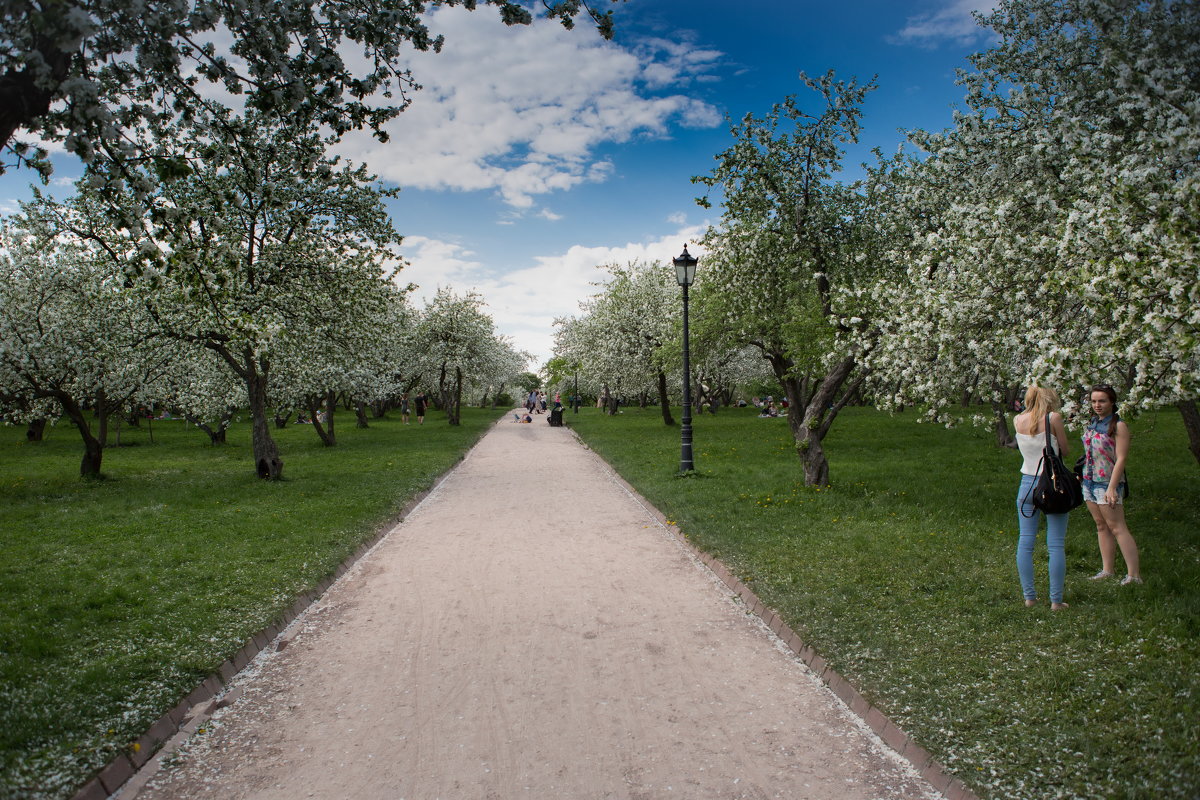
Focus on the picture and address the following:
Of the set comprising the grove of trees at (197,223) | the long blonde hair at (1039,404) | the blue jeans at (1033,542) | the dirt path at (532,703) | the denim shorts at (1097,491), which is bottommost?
the dirt path at (532,703)

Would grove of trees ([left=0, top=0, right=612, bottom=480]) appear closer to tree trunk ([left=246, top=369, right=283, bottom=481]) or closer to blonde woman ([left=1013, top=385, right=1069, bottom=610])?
tree trunk ([left=246, top=369, right=283, bottom=481])

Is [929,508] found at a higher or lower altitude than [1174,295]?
lower

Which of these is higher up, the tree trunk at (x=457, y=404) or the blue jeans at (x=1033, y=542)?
the tree trunk at (x=457, y=404)

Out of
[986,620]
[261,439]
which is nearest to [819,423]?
[986,620]

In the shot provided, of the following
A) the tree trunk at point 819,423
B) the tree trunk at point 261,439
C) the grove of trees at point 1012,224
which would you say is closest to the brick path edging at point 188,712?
the grove of trees at point 1012,224

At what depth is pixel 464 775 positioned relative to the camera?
13.4 feet

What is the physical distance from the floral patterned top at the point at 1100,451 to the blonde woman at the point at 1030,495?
730 millimetres

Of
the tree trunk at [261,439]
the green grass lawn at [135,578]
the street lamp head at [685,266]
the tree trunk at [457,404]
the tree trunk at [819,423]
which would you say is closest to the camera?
the green grass lawn at [135,578]

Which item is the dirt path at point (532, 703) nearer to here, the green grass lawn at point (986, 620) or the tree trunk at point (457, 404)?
the green grass lawn at point (986, 620)

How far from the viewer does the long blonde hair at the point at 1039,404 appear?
6.32 meters

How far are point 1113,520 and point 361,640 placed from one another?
7.04 meters

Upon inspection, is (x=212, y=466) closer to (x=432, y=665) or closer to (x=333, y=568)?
Answer: (x=333, y=568)

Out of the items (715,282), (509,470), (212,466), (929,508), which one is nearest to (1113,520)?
(929,508)

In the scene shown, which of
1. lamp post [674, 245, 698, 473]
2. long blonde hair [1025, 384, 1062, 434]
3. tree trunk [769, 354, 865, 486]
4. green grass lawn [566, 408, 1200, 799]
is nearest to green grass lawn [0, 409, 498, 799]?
green grass lawn [566, 408, 1200, 799]
